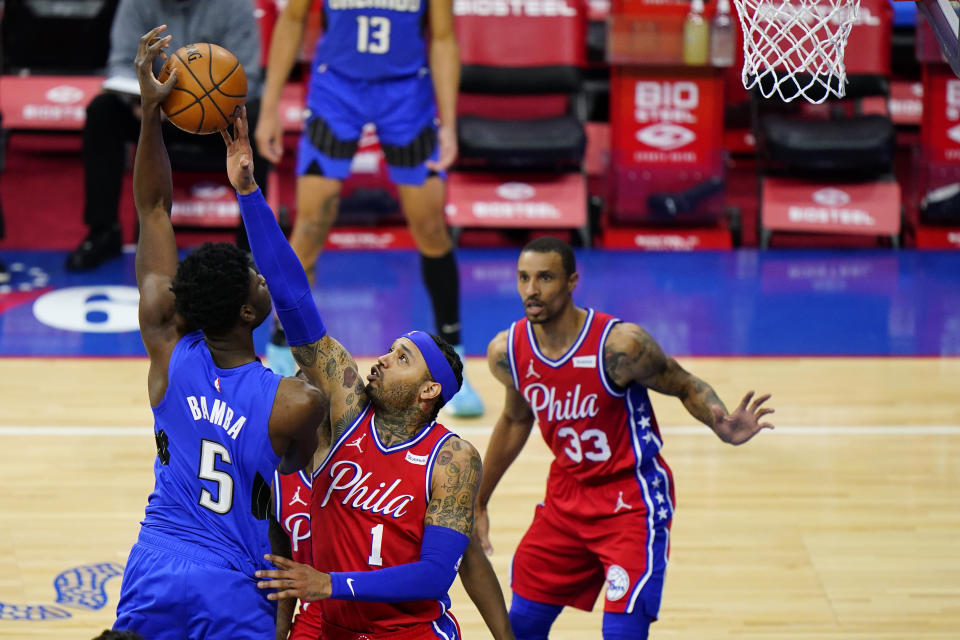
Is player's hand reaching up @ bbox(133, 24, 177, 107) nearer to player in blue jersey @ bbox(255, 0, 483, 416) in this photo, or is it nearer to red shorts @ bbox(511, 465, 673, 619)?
red shorts @ bbox(511, 465, 673, 619)

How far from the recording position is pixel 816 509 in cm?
579

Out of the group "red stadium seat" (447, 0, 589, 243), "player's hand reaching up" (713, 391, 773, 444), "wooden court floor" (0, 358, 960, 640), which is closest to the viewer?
"player's hand reaching up" (713, 391, 773, 444)

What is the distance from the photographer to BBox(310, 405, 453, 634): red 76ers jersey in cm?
355

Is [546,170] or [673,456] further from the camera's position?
[546,170]

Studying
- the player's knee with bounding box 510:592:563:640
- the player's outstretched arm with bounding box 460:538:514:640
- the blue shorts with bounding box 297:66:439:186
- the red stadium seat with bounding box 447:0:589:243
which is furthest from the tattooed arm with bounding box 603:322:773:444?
the red stadium seat with bounding box 447:0:589:243

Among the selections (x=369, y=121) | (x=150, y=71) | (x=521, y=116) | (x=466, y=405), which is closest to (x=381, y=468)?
(x=150, y=71)

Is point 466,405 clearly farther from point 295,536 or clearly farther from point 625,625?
point 295,536

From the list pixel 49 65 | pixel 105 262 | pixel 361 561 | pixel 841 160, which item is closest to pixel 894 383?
pixel 841 160

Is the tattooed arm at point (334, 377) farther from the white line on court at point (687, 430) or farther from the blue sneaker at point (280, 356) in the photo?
the blue sneaker at point (280, 356)

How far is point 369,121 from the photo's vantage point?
678cm

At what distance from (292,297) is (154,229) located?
1.54ft

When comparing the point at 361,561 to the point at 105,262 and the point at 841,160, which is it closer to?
the point at 105,262

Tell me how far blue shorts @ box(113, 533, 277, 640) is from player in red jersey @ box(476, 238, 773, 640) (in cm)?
119

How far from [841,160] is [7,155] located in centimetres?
632
